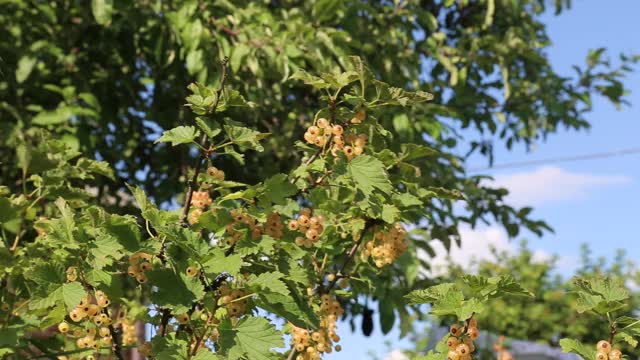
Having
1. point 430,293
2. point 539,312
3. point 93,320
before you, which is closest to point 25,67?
point 93,320

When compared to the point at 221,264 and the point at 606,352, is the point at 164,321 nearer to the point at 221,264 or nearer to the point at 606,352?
the point at 221,264

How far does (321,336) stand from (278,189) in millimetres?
463

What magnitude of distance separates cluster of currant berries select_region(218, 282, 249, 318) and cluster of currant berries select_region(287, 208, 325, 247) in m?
0.21

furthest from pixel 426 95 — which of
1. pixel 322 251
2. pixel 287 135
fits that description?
pixel 287 135

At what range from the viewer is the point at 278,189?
2.01 meters

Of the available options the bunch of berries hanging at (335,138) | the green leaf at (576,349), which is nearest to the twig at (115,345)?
the bunch of berries hanging at (335,138)

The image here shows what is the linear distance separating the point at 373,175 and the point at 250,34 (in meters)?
2.78

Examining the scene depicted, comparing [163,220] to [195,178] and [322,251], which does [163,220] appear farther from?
[322,251]

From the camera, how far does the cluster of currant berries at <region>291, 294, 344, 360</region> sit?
7.30 feet

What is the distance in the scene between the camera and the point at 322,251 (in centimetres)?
240

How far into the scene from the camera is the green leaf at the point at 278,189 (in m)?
2.01

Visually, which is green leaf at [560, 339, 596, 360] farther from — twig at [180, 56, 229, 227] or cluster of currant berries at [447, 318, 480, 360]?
twig at [180, 56, 229, 227]

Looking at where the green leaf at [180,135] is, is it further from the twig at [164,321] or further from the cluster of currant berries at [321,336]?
the cluster of currant berries at [321,336]

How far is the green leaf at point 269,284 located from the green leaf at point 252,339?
65 mm
